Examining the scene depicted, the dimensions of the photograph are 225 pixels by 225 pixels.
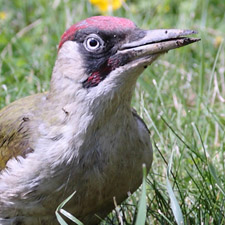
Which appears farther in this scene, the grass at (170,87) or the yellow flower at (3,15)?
the yellow flower at (3,15)

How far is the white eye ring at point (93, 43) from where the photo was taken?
3.17 metres

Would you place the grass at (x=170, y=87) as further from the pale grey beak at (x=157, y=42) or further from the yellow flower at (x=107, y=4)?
the pale grey beak at (x=157, y=42)

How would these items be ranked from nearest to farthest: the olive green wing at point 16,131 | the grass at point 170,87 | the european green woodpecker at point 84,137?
the european green woodpecker at point 84,137
the olive green wing at point 16,131
the grass at point 170,87

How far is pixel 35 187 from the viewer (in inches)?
128

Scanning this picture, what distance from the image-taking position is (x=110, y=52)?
316 centimetres

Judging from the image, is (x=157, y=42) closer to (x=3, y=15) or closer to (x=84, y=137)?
(x=84, y=137)

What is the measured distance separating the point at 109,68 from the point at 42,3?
3150mm

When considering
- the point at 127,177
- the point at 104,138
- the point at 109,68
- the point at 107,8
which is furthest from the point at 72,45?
the point at 107,8

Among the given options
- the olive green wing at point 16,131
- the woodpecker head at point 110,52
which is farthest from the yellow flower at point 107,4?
the woodpecker head at point 110,52

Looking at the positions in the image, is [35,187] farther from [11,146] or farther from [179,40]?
[179,40]

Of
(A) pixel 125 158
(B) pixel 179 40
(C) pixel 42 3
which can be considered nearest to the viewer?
(B) pixel 179 40

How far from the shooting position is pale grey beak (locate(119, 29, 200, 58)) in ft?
9.62

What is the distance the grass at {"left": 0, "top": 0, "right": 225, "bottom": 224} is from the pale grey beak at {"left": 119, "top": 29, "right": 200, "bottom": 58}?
2.02 feet

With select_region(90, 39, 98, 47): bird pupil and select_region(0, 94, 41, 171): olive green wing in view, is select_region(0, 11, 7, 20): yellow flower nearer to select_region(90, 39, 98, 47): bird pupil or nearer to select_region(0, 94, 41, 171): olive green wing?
select_region(0, 94, 41, 171): olive green wing
